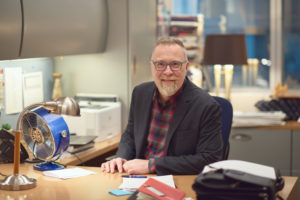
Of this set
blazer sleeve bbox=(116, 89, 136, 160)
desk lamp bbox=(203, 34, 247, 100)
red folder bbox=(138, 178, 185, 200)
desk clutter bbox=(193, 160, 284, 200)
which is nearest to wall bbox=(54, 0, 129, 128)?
desk lamp bbox=(203, 34, 247, 100)

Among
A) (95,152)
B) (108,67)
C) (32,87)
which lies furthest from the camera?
(108,67)

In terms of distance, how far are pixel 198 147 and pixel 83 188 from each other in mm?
705

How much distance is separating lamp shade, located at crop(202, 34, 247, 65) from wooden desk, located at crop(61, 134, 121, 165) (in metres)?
1.14

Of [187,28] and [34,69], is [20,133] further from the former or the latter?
[187,28]

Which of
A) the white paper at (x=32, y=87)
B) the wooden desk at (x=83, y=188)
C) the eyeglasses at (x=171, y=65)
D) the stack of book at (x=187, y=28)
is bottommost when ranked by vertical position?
the wooden desk at (x=83, y=188)

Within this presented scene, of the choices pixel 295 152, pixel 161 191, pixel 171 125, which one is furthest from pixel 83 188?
pixel 295 152

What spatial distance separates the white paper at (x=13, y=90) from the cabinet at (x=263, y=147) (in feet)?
5.69

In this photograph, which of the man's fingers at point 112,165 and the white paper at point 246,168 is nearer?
the white paper at point 246,168

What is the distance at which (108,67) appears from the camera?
13.2 feet

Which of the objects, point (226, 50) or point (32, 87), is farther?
point (226, 50)

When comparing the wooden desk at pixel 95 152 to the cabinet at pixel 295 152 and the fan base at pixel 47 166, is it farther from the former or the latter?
the cabinet at pixel 295 152

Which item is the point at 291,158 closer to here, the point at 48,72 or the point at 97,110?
the point at 97,110

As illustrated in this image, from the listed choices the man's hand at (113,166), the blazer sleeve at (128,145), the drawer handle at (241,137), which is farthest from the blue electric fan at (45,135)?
the drawer handle at (241,137)

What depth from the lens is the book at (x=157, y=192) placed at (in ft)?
7.04
